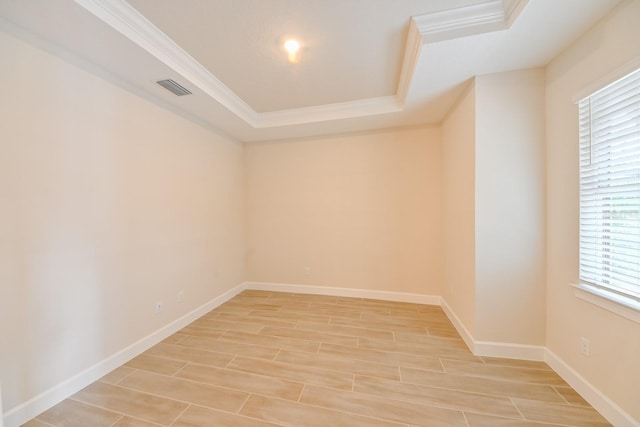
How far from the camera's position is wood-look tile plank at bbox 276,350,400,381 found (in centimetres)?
186

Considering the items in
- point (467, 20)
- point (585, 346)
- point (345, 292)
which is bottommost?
point (345, 292)

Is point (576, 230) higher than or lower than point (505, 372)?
higher

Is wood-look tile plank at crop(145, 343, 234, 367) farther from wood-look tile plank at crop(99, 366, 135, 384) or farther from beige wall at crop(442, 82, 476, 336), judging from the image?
beige wall at crop(442, 82, 476, 336)

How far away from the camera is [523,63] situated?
1.87m

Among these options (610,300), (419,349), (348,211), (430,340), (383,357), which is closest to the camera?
(610,300)

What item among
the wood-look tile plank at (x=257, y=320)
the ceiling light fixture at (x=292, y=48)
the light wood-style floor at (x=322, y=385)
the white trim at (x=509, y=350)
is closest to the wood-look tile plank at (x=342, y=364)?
the light wood-style floor at (x=322, y=385)

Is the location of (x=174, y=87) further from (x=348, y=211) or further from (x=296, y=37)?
(x=348, y=211)

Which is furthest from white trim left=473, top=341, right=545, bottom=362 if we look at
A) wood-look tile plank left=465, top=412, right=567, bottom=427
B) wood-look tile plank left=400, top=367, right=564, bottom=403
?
wood-look tile plank left=465, top=412, right=567, bottom=427

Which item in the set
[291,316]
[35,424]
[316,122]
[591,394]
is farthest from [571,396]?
[35,424]

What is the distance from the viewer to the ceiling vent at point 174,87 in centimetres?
211

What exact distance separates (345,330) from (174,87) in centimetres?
299

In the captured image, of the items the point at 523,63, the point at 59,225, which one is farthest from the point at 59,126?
the point at 523,63

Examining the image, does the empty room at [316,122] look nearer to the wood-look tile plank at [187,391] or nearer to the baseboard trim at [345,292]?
the wood-look tile plank at [187,391]

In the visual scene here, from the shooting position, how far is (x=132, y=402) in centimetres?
160
